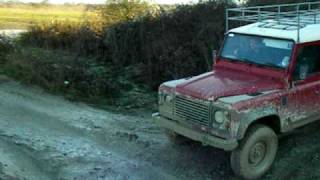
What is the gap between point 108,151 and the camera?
909 centimetres

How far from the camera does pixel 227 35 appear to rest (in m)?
9.21

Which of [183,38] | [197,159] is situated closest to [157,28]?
[183,38]

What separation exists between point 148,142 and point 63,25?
6.95 m

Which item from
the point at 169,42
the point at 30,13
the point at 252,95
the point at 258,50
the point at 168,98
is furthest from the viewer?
the point at 30,13

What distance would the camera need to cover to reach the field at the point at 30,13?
65.0 feet

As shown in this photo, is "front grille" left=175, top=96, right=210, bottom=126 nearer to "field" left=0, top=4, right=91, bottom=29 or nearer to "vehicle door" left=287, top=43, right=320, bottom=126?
"vehicle door" left=287, top=43, right=320, bottom=126

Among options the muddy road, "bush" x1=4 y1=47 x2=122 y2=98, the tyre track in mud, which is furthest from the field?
the muddy road

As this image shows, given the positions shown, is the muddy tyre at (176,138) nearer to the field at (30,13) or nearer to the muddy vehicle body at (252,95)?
the muddy vehicle body at (252,95)

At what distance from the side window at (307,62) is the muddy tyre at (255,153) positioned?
998 millimetres

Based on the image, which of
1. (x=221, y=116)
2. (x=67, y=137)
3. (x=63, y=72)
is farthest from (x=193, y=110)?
(x=63, y=72)

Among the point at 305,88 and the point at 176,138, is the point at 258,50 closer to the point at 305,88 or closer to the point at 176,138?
the point at 305,88

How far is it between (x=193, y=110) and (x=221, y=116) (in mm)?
524

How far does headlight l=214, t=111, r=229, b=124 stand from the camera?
7.67 m

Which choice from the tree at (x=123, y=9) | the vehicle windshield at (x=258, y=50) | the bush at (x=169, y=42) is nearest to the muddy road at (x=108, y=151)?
the vehicle windshield at (x=258, y=50)
